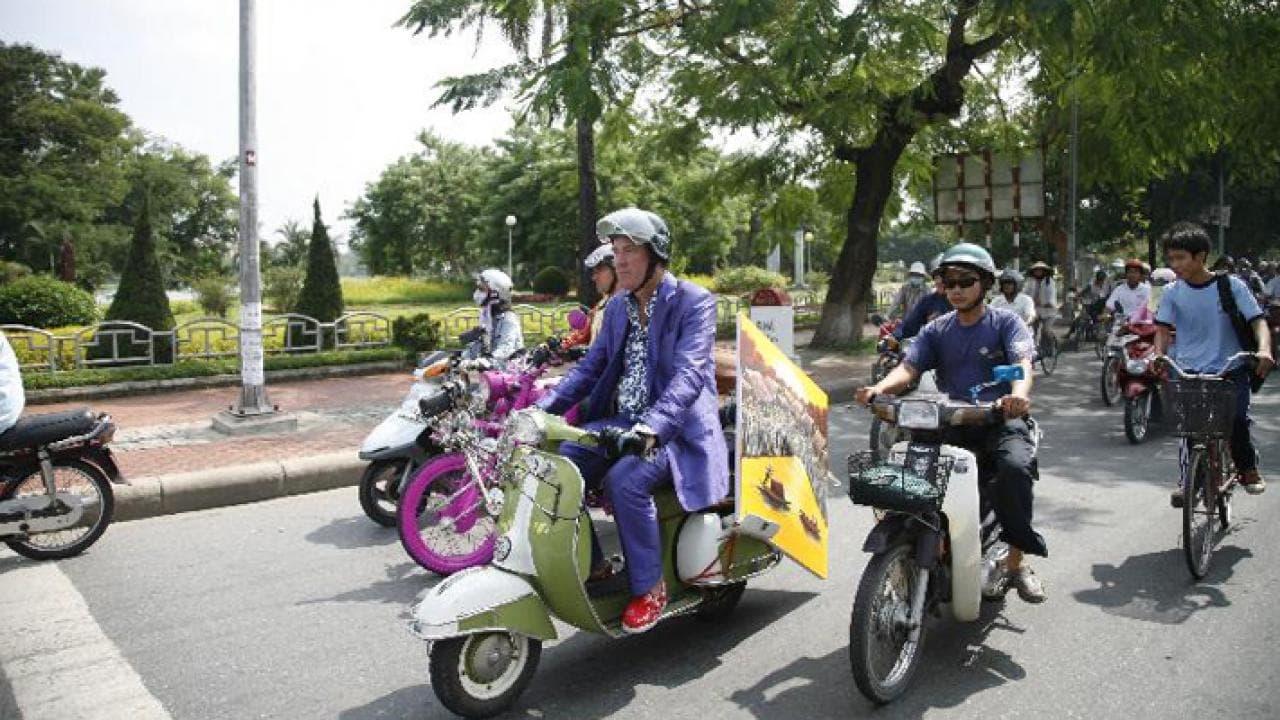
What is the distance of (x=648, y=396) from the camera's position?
13.5 feet

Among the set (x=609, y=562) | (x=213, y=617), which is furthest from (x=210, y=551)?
(x=609, y=562)

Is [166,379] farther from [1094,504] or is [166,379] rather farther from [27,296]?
[1094,504]

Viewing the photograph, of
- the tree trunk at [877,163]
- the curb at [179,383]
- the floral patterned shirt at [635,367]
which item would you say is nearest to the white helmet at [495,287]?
the floral patterned shirt at [635,367]

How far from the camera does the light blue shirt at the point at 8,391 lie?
17.8ft

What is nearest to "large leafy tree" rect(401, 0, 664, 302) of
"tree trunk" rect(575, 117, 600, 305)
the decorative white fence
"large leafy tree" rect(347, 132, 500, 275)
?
"tree trunk" rect(575, 117, 600, 305)

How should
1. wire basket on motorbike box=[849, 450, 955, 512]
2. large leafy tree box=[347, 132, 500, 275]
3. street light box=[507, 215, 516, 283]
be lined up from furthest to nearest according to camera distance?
large leafy tree box=[347, 132, 500, 275]
street light box=[507, 215, 516, 283]
wire basket on motorbike box=[849, 450, 955, 512]

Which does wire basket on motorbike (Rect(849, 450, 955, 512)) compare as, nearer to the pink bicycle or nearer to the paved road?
the paved road

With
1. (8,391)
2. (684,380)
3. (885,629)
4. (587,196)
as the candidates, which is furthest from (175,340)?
(885,629)

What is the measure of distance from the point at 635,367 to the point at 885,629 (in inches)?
56.8

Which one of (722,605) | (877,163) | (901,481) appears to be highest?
(877,163)

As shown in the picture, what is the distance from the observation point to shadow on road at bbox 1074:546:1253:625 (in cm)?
460

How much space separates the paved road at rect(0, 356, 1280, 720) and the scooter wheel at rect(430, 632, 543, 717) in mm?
146

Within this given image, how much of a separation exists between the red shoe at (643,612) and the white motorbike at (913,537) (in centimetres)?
75

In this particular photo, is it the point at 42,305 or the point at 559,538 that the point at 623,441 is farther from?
the point at 42,305
